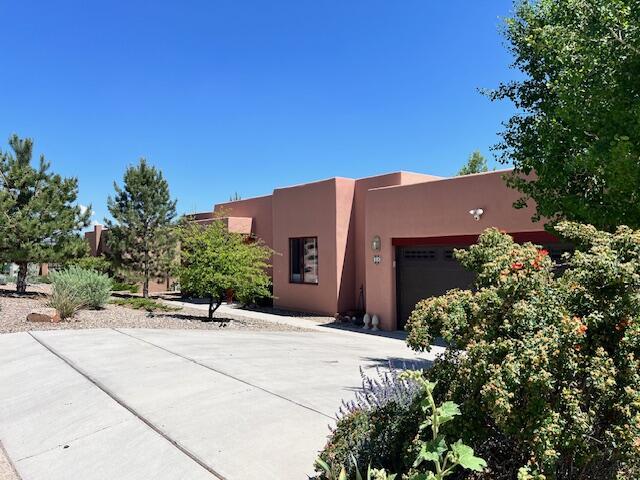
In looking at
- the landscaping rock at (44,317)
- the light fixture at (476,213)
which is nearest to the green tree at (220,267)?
the landscaping rock at (44,317)

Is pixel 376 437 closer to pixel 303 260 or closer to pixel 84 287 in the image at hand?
pixel 84 287

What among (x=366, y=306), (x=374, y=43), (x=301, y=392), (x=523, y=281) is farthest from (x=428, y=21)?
(x=523, y=281)

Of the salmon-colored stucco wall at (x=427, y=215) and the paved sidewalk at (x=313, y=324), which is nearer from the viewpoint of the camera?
the salmon-colored stucco wall at (x=427, y=215)

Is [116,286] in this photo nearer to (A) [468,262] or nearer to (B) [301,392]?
(B) [301,392]

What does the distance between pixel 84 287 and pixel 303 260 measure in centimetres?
783

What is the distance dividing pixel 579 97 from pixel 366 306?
33.9ft

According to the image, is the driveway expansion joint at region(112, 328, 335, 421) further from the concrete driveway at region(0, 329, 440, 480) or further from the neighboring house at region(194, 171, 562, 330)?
the neighboring house at region(194, 171, 562, 330)

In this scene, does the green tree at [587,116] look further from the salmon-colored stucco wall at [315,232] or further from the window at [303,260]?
the window at [303,260]

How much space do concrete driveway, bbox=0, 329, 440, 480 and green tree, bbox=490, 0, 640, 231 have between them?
3980mm

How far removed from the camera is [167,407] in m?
5.35

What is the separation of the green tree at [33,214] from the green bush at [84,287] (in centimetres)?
331

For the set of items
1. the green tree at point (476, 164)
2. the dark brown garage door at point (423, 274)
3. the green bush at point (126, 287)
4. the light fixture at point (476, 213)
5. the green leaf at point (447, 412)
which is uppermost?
the green tree at point (476, 164)

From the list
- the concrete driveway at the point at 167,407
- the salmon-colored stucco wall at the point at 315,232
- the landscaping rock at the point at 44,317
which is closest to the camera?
the concrete driveway at the point at 167,407

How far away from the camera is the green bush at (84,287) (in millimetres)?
13820
